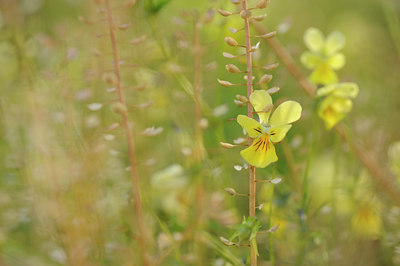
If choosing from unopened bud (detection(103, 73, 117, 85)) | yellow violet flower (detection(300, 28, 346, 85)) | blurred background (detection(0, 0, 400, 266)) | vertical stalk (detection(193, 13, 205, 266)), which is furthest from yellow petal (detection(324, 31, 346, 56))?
unopened bud (detection(103, 73, 117, 85))

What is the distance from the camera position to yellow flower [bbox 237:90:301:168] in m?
0.59

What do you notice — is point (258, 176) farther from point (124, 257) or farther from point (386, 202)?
point (124, 257)

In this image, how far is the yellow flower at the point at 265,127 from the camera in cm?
59

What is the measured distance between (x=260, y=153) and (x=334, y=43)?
44cm

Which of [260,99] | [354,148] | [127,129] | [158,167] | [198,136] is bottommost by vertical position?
[158,167]

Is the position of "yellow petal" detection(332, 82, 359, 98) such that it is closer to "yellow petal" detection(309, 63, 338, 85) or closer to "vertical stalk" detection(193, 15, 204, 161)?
"yellow petal" detection(309, 63, 338, 85)

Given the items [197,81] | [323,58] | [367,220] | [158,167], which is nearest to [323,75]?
[323,58]

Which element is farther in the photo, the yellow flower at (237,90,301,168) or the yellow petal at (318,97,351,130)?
the yellow petal at (318,97,351,130)

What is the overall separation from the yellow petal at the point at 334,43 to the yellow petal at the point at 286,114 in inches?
14.6

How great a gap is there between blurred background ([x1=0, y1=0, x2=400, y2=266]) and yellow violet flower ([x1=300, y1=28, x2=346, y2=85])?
53 millimetres

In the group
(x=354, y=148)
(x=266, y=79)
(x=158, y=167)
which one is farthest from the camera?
(x=158, y=167)

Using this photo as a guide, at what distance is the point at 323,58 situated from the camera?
3.01ft

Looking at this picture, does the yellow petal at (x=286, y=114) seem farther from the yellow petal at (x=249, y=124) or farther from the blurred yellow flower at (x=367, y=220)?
the blurred yellow flower at (x=367, y=220)

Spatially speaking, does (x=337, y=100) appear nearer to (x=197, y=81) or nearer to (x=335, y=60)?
(x=335, y=60)
